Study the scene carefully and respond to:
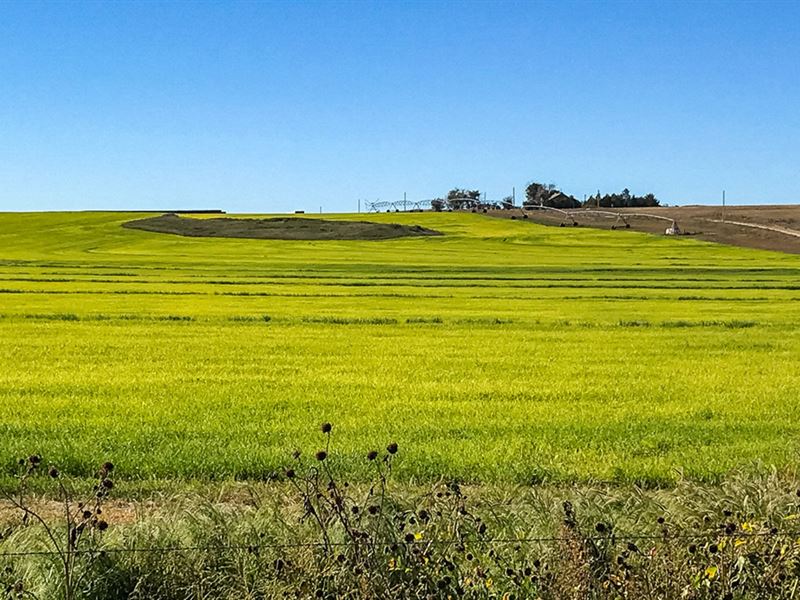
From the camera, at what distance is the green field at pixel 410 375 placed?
31.7 ft

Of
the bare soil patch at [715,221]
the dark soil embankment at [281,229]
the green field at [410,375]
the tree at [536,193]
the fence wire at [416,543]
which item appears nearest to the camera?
the fence wire at [416,543]

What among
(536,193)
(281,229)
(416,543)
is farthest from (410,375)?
(536,193)

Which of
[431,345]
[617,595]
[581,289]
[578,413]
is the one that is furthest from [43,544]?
[581,289]

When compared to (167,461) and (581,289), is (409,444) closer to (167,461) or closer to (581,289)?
(167,461)

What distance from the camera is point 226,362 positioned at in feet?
53.9

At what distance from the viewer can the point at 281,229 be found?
80.0 meters

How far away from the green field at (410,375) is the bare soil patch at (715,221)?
29.2 metres

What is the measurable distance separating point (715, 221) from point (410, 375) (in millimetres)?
67260

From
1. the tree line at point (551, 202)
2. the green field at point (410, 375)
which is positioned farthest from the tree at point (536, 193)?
the green field at point (410, 375)

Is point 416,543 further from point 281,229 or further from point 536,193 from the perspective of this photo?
point 536,193

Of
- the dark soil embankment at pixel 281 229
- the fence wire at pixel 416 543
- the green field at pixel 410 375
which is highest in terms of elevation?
the dark soil embankment at pixel 281 229

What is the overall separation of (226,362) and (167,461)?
7.32m

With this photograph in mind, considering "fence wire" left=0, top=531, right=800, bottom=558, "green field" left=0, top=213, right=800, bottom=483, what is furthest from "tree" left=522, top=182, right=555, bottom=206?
"fence wire" left=0, top=531, right=800, bottom=558

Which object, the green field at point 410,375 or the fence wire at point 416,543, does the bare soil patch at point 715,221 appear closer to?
the green field at point 410,375
